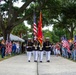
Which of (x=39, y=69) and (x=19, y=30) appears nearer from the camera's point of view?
(x=39, y=69)

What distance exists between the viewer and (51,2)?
4238 centimetres

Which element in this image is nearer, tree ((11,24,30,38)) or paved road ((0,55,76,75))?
paved road ((0,55,76,75))

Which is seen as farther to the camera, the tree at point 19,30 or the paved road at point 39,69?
the tree at point 19,30

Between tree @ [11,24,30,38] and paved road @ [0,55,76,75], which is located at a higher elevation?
tree @ [11,24,30,38]

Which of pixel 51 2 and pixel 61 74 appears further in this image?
pixel 51 2

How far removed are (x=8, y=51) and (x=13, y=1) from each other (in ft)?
35.9

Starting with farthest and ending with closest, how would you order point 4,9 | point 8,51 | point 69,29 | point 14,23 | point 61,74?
point 69,29 < point 4,9 < point 14,23 < point 8,51 < point 61,74

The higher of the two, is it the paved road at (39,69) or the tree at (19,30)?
the tree at (19,30)

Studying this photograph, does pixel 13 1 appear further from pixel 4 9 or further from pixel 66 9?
pixel 66 9

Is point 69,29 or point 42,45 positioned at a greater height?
point 69,29

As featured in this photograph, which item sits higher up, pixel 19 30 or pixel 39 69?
pixel 19 30

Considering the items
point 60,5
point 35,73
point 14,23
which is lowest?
point 35,73

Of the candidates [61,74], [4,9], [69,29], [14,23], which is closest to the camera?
[61,74]

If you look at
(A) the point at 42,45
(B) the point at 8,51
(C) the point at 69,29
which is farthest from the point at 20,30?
(A) the point at 42,45
